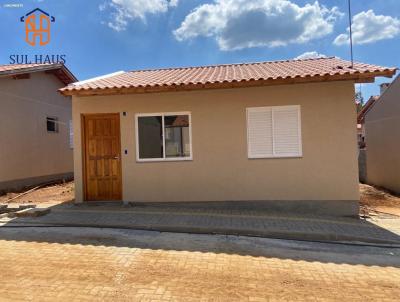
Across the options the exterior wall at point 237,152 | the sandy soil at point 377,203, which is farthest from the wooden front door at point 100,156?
the sandy soil at point 377,203

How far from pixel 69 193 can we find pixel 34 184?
312 centimetres

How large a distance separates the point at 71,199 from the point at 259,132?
6139 mm

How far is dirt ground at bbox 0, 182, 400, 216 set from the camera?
9.86 meters

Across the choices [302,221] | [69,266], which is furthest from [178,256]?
[302,221]

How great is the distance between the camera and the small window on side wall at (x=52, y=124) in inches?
584

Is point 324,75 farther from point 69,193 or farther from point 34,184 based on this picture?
point 34,184

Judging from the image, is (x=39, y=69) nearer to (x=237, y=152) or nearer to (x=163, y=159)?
(x=163, y=159)

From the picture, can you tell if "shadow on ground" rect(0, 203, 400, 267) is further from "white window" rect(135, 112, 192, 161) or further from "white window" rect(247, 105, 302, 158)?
"white window" rect(247, 105, 302, 158)

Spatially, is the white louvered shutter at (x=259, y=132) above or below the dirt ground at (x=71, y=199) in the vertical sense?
above

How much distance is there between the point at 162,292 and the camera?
4.02m

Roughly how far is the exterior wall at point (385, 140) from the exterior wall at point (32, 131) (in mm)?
15005

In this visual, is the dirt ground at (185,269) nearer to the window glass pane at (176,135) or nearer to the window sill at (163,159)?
the window sill at (163,159)

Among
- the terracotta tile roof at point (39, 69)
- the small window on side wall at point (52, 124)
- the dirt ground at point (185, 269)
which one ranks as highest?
the terracotta tile roof at point (39, 69)

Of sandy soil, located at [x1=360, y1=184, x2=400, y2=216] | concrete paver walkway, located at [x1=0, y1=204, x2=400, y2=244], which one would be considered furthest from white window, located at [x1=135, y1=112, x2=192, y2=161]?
sandy soil, located at [x1=360, y1=184, x2=400, y2=216]
